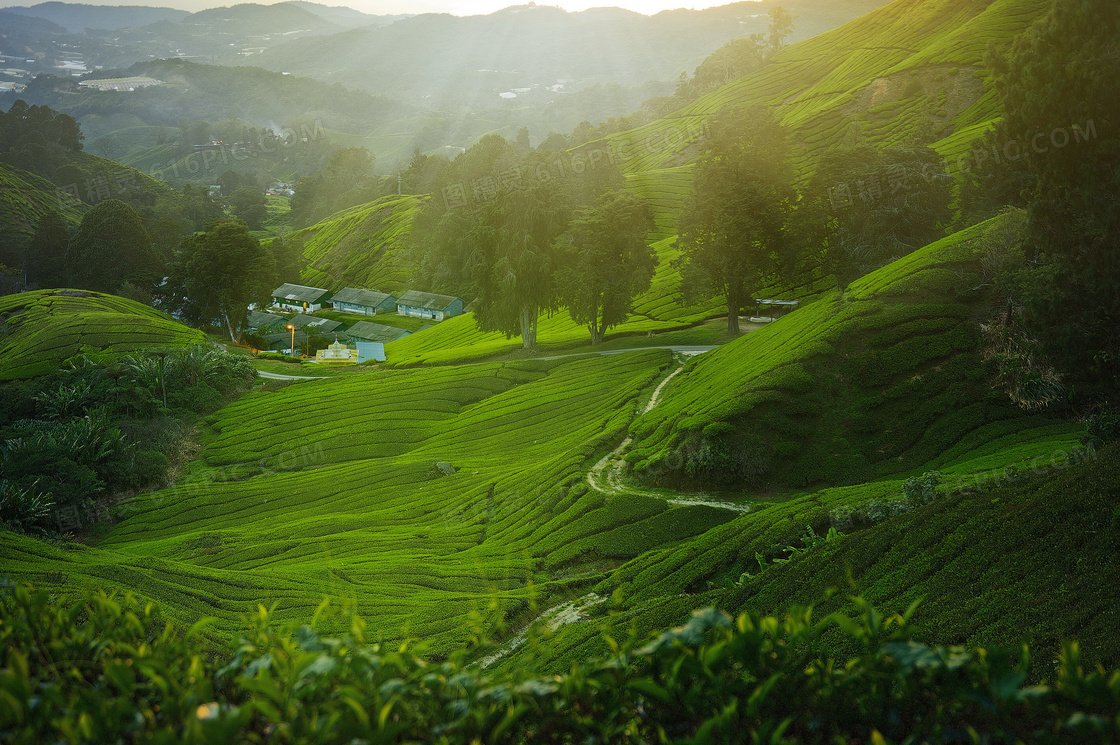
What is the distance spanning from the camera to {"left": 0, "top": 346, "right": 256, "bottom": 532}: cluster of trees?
32156 mm

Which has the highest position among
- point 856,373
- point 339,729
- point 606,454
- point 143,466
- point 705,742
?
point 339,729

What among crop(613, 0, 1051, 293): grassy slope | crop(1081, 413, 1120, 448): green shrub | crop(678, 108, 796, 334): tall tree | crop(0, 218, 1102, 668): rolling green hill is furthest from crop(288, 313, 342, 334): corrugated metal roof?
crop(1081, 413, 1120, 448): green shrub

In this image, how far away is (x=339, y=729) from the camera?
156 inches

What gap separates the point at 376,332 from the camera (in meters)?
98.8

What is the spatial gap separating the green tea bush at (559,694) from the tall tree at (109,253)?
10888 cm

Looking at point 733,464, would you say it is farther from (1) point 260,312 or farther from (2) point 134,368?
(1) point 260,312

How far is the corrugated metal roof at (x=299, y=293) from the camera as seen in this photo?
119062mm

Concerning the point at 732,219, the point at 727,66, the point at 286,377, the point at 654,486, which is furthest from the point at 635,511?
the point at 727,66

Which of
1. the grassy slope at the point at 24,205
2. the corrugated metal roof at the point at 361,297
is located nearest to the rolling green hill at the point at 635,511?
the corrugated metal roof at the point at 361,297

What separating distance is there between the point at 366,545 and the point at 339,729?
73.6ft

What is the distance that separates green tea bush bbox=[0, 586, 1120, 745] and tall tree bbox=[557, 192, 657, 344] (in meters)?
42.6

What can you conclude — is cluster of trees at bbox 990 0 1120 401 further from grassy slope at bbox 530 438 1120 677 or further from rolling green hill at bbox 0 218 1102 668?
grassy slope at bbox 530 438 1120 677

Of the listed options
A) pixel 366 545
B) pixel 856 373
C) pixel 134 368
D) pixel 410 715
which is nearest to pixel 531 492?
pixel 366 545

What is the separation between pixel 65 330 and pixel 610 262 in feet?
173
